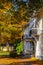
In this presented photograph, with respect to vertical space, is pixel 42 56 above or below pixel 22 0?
below

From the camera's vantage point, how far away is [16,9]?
18172 millimetres

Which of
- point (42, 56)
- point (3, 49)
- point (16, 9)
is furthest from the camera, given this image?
point (3, 49)

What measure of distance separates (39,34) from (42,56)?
3.28 metres

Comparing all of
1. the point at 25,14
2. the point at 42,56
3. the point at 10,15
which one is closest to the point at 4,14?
the point at 10,15

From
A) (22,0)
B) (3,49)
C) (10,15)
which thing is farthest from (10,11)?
(3,49)

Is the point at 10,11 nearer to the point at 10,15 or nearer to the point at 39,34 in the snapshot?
the point at 10,15

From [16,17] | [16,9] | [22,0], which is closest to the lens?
[22,0]

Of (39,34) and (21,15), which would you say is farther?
(39,34)

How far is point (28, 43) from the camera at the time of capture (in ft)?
147

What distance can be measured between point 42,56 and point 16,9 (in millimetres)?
16634

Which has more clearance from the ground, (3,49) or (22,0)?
(22,0)

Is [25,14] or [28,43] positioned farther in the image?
[28,43]

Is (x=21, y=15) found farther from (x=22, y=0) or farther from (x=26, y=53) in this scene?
(x=26, y=53)

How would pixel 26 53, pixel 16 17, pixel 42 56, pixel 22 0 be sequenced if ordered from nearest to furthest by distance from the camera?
pixel 22 0 → pixel 16 17 → pixel 42 56 → pixel 26 53
